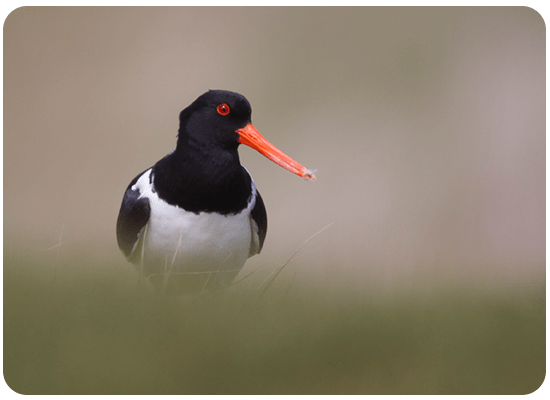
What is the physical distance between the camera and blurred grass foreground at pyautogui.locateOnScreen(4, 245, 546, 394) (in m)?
2.18

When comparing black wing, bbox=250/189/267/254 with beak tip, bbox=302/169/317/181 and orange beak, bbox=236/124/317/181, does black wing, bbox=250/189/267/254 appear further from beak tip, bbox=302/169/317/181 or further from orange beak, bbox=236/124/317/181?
beak tip, bbox=302/169/317/181

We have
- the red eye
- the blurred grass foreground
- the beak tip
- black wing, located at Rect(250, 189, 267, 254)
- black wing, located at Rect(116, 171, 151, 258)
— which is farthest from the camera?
black wing, located at Rect(250, 189, 267, 254)

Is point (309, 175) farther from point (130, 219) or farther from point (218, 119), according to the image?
point (130, 219)

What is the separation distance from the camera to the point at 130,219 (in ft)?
10.3

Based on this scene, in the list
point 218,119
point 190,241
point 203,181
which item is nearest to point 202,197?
Result: point 203,181

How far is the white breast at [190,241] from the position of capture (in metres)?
2.96

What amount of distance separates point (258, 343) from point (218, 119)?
55.4 inches

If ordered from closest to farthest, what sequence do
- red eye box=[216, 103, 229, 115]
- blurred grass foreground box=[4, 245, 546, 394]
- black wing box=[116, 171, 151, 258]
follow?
blurred grass foreground box=[4, 245, 546, 394] → red eye box=[216, 103, 229, 115] → black wing box=[116, 171, 151, 258]

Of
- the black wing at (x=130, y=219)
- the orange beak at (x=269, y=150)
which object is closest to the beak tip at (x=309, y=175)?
the orange beak at (x=269, y=150)

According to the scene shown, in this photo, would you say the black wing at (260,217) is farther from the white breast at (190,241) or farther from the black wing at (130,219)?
the black wing at (130,219)

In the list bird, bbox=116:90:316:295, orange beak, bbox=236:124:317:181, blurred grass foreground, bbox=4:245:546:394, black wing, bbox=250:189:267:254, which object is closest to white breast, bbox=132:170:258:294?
bird, bbox=116:90:316:295

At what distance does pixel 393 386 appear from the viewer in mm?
2275

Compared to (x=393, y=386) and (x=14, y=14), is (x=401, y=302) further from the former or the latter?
(x=14, y=14)

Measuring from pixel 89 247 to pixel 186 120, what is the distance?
987 mm
